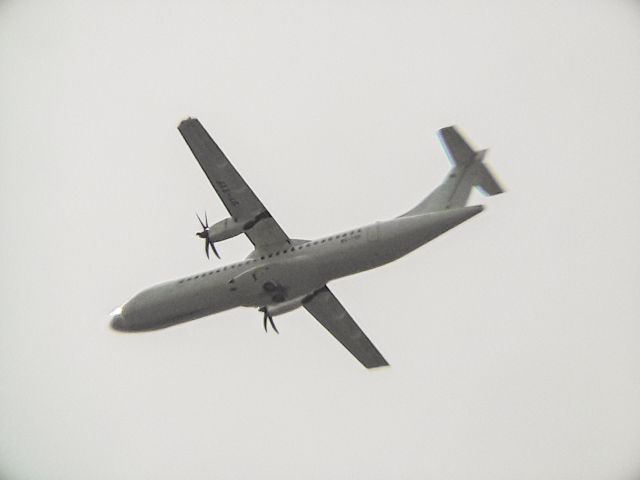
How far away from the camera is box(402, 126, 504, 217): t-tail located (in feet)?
123

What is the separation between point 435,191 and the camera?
126 feet

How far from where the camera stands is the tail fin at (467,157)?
37.5 metres

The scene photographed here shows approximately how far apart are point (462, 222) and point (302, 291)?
632 centimetres

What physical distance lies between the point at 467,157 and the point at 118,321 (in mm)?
14175

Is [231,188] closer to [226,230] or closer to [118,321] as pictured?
[226,230]

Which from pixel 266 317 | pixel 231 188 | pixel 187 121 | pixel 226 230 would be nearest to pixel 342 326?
pixel 266 317

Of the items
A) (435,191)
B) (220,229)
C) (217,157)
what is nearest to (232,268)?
(220,229)

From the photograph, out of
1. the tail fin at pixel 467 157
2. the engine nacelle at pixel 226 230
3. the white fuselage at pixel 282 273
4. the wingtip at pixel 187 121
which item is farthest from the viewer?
the engine nacelle at pixel 226 230

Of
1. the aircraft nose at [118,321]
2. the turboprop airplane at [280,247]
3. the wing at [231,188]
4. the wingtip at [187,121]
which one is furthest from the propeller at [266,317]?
the wingtip at [187,121]

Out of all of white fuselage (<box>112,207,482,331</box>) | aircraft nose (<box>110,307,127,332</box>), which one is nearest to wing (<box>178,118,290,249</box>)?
white fuselage (<box>112,207,482,331</box>)

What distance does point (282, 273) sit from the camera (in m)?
37.9

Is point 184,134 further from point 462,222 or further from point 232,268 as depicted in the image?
point 462,222

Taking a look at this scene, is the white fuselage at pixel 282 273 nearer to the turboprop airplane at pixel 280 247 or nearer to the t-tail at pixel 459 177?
the turboprop airplane at pixel 280 247

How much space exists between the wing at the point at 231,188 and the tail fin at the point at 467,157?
6262mm
